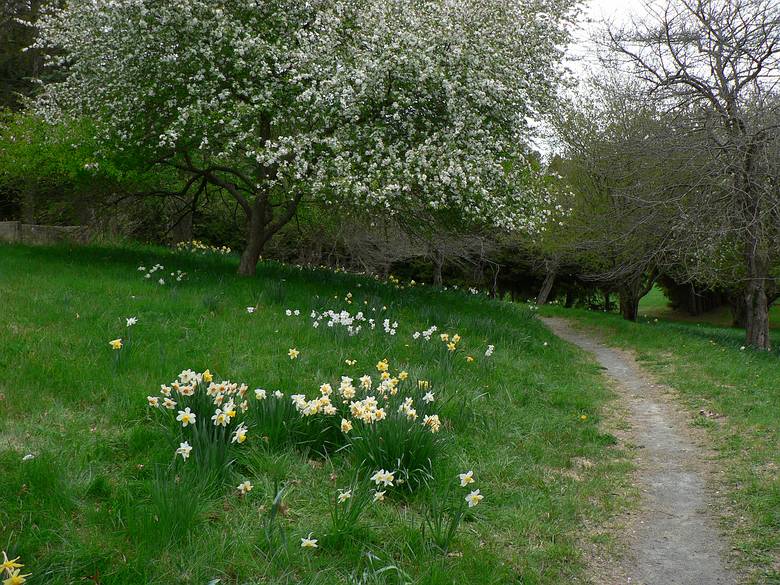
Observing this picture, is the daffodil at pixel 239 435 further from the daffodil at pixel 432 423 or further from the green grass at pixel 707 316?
the green grass at pixel 707 316

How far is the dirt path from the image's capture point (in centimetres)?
391

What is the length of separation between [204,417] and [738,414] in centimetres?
592

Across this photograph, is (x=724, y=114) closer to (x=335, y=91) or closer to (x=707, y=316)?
(x=335, y=91)

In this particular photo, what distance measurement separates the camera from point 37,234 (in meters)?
14.4

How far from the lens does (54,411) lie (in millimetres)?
4652

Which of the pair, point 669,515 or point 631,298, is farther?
point 631,298

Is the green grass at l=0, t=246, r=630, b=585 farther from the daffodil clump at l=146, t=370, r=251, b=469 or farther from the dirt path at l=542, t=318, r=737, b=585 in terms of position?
the dirt path at l=542, t=318, r=737, b=585

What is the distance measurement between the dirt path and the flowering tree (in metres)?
4.08

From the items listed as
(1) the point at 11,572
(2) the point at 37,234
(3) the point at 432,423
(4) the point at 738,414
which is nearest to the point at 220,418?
(3) the point at 432,423

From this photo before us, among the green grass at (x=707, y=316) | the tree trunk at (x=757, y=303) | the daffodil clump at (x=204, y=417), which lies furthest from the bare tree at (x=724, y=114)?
the green grass at (x=707, y=316)

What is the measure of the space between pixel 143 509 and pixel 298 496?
96 cm

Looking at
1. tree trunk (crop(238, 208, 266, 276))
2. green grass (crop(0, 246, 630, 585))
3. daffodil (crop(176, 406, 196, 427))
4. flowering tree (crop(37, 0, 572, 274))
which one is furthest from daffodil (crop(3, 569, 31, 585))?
tree trunk (crop(238, 208, 266, 276))

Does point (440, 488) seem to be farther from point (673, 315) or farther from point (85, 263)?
point (673, 315)

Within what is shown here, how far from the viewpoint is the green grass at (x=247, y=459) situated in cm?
329
